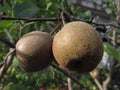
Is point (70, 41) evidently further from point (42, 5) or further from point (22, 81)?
point (22, 81)

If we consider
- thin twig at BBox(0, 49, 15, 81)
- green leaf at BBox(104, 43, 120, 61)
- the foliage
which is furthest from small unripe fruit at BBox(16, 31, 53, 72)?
green leaf at BBox(104, 43, 120, 61)

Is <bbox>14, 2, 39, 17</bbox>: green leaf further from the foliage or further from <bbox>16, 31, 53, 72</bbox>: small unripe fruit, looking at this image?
<bbox>16, 31, 53, 72</bbox>: small unripe fruit

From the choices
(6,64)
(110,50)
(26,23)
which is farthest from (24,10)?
(110,50)

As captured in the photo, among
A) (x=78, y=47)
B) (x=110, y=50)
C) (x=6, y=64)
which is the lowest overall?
(x=110, y=50)

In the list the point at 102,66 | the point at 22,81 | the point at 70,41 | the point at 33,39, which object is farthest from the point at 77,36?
the point at 102,66

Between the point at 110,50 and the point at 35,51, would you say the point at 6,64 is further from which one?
the point at 110,50
